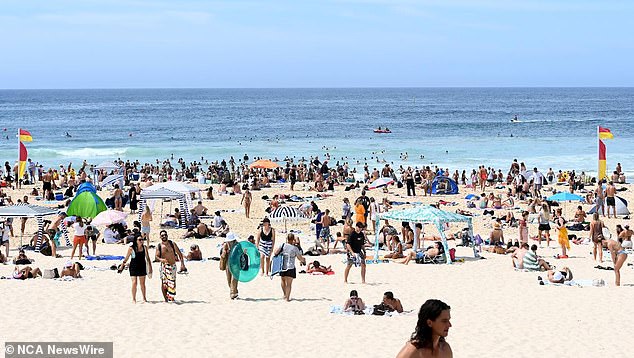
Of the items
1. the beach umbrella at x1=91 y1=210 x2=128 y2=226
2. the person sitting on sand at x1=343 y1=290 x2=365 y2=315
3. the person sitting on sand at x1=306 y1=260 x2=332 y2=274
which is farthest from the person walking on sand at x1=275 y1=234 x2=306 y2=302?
the beach umbrella at x1=91 y1=210 x2=128 y2=226

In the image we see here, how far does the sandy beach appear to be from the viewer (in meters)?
9.58

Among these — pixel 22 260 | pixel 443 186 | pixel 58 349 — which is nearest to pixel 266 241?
pixel 22 260

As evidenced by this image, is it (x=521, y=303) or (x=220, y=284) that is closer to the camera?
(x=521, y=303)

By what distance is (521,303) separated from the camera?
12.0 m

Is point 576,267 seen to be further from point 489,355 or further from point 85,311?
point 85,311

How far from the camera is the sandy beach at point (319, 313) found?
31.4 feet

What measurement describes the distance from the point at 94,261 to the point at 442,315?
12.3 metres

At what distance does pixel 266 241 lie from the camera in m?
13.7

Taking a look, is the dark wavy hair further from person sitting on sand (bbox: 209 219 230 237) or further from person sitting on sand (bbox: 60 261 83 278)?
person sitting on sand (bbox: 209 219 230 237)

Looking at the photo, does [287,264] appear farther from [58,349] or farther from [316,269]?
[58,349]

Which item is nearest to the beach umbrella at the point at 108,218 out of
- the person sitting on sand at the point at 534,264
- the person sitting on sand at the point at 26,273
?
the person sitting on sand at the point at 26,273

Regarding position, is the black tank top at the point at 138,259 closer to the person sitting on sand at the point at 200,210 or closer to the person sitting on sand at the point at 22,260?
the person sitting on sand at the point at 22,260

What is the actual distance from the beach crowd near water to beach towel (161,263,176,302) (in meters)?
0.01

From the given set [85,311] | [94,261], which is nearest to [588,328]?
[85,311]
